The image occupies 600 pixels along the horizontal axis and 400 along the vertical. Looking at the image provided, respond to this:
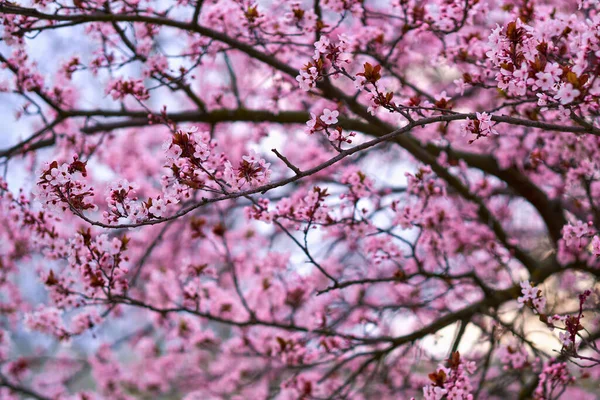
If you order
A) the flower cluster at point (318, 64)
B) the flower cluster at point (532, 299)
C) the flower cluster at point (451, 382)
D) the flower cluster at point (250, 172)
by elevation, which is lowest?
the flower cluster at point (451, 382)

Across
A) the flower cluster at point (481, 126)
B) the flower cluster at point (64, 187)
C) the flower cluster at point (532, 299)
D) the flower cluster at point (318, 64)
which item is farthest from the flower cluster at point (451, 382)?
the flower cluster at point (64, 187)

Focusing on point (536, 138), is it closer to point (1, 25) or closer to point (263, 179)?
point (263, 179)

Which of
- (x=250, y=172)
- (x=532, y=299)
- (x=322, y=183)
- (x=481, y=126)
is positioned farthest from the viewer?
(x=322, y=183)

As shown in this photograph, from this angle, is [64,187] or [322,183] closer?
[64,187]

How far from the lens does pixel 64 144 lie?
4.77 m

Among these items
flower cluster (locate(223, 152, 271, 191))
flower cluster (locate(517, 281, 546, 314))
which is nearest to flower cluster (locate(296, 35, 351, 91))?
flower cluster (locate(223, 152, 271, 191))

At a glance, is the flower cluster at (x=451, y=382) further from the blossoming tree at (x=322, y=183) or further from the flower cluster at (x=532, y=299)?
the flower cluster at (x=532, y=299)

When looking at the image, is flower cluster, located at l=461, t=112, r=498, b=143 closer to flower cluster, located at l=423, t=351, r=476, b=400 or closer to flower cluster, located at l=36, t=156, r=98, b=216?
flower cluster, located at l=423, t=351, r=476, b=400

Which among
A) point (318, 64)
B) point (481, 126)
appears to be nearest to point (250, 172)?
point (318, 64)

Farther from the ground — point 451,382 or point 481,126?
point 481,126

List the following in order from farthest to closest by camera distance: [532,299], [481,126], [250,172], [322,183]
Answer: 1. [322,183]
2. [532,299]
3. [250,172]
4. [481,126]

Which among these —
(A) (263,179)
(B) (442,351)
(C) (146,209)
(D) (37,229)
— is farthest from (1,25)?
(B) (442,351)

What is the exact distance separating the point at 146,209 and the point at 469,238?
407 centimetres

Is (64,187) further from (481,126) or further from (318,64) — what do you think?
(481,126)
